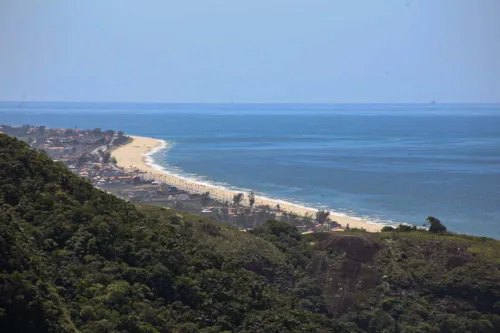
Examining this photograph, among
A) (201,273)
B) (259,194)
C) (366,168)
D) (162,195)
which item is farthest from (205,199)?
(366,168)

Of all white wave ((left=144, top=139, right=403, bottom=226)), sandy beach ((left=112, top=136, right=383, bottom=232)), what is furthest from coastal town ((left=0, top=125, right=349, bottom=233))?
white wave ((left=144, top=139, right=403, bottom=226))

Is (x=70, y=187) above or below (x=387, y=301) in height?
above

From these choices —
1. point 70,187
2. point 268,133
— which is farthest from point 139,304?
point 268,133

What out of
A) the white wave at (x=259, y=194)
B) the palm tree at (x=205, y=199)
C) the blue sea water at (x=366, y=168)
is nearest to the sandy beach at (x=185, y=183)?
the white wave at (x=259, y=194)

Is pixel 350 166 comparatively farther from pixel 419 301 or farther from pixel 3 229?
pixel 3 229

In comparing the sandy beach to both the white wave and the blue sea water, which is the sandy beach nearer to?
the white wave

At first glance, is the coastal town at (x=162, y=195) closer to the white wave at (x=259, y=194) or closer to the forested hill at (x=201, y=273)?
the white wave at (x=259, y=194)
